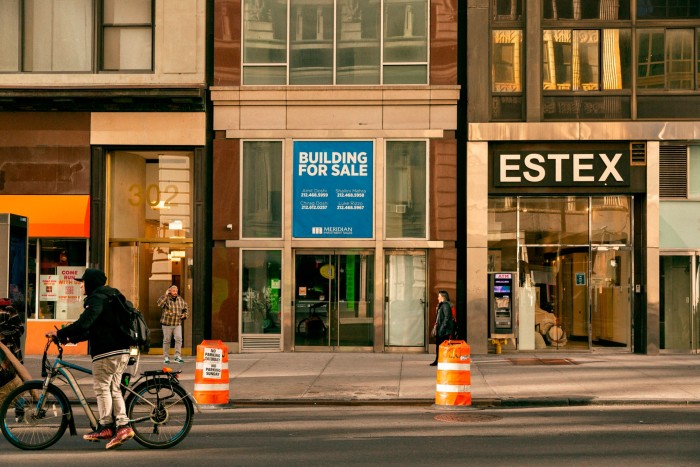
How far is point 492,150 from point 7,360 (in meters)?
14.0

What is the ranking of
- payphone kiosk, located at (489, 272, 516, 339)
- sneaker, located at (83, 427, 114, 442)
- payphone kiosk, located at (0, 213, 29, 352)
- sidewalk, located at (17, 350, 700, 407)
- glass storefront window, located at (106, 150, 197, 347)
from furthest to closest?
glass storefront window, located at (106, 150, 197, 347), payphone kiosk, located at (489, 272, 516, 339), payphone kiosk, located at (0, 213, 29, 352), sidewalk, located at (17, 350, 700, 407), sneaker, located at (83, 427, 114, 442)

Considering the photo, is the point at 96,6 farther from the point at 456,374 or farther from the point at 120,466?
the point at 120,466

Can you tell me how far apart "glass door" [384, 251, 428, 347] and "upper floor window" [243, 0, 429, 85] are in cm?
452

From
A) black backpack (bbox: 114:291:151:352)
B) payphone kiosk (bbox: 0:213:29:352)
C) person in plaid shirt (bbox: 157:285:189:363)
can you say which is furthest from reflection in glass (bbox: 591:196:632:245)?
black backpack (bbox: 114:291:151:352)

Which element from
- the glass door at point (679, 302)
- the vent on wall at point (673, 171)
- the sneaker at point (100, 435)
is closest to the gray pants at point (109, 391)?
the sneaker at point (100, 435)

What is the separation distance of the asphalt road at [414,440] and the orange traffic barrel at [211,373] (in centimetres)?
39

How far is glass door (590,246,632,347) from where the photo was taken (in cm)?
2278

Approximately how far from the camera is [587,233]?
2275cm

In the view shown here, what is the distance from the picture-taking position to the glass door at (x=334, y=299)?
22.8 meters

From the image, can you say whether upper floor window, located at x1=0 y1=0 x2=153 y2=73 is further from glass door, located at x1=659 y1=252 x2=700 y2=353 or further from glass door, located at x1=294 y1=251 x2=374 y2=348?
glass door, located at x1=659 y1=252 x2=700 y2=353

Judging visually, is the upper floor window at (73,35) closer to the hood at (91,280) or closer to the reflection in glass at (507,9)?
the reflection in glass at (507,9)

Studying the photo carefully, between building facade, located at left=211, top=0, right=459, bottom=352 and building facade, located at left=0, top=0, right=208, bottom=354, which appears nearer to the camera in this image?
building facade, located at left=0, top=0, right=208, bottom=354

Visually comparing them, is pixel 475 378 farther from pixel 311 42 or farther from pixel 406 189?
pixel 311 42

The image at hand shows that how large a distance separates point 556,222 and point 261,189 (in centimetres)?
743
